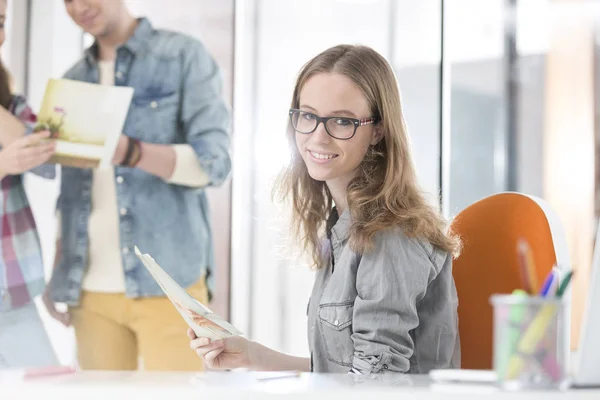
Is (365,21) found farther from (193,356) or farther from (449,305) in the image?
(449,305)

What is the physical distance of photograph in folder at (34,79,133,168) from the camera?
2.48 m

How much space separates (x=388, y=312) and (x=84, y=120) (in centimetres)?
153

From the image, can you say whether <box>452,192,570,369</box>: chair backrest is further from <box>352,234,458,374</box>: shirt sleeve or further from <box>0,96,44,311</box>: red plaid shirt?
<box>0,96,44,311</box>: red plaid shirt

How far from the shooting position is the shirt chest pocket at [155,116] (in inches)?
98.3

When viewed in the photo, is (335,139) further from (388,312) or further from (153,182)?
(153,182)

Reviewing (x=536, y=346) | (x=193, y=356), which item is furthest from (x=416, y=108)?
(x=536, y=346)

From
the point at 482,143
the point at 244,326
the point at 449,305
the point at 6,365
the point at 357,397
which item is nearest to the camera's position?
the point at 357,397

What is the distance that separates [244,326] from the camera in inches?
114

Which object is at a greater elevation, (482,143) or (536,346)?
(482,143)

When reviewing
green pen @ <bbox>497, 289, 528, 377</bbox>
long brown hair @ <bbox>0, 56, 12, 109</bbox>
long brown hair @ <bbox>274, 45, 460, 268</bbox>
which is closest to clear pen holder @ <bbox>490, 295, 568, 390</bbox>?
green pen @ <bbox>497, 289, 528, 377</bbox>

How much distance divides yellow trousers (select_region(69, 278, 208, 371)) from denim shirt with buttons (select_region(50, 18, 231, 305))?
49 mm

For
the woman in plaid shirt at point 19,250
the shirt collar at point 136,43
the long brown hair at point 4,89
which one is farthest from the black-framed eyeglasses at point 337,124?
the long brown hair at point 4,89

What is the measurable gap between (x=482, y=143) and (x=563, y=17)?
908 mm

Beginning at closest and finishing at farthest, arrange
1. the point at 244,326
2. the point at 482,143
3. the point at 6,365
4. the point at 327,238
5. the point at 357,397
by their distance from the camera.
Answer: the point at 357,397 < the point at 327,238 < the point at 6,365 < the point at 244,326 < the point at 482,143
